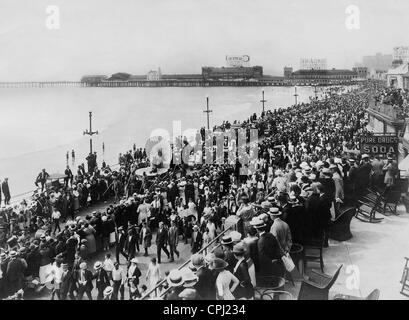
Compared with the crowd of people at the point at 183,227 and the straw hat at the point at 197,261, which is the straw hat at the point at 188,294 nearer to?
the crowd of people at the point at 183,227

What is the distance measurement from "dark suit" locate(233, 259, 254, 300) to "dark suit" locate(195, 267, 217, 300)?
347 mm

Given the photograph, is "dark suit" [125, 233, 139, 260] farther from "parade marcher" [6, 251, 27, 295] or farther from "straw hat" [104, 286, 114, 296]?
"straw hat" [104, 286, 114, 296]

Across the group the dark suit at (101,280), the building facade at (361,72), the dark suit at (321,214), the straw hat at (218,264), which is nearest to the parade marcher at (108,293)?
the dark suit at (101,280)

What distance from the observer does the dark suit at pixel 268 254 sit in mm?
6719

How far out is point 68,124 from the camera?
90.9 metres

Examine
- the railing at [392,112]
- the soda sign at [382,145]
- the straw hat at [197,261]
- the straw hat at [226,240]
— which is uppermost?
the railing at [392,112]

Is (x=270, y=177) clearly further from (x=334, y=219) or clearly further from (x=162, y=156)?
(x=334, y=219)

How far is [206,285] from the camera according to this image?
21.0 ft

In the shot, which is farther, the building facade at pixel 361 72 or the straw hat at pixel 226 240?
the building facade at pixel 361 72

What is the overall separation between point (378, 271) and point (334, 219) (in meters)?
2.22

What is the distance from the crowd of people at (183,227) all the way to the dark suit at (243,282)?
1 centimetres

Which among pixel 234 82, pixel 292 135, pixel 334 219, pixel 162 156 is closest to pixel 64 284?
pixel 334 219

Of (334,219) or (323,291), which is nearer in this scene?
(323,291)

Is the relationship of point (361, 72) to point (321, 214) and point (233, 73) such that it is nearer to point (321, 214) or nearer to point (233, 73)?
point (233, 73)
